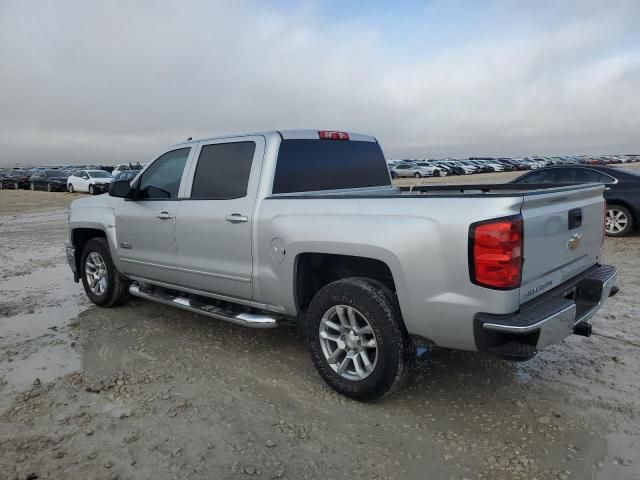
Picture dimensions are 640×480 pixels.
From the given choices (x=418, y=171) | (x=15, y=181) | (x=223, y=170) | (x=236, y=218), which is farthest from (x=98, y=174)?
(x=418, y=171)

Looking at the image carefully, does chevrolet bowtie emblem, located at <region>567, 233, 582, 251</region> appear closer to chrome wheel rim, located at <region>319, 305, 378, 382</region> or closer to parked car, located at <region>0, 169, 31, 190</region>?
chrome wheel rim, located at <region>319, 305, 378, 382</region>

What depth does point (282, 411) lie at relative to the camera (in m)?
3.63

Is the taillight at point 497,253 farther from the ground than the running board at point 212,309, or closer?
farther from the ground

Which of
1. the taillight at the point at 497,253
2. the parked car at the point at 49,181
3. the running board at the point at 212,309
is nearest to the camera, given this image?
the taillight at the point at 497,253

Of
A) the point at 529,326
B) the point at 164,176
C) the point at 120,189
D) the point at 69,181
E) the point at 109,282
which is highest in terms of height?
the point at 164,176

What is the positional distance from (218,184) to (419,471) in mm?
2874

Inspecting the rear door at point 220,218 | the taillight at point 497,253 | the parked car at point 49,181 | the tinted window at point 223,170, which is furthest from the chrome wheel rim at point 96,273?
the parked car at point 49,181

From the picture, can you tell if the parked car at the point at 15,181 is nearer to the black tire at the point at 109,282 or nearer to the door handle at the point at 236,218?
the black tire at the point at 109,282

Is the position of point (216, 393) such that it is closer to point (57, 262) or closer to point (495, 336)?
point (495, 336)

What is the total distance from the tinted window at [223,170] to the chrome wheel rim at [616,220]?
28.0ft

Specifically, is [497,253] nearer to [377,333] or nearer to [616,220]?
[377,333]

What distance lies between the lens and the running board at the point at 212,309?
421 cm

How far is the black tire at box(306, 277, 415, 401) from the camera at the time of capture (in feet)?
11.3

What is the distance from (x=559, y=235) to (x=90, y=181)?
3166 centimetres
